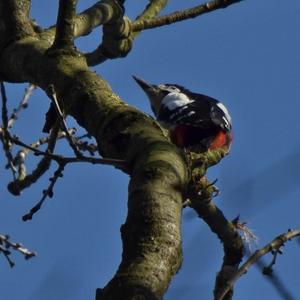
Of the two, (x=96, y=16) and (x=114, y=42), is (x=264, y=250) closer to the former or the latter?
(x=96, y=16)

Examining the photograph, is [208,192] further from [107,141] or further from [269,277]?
[269,277]

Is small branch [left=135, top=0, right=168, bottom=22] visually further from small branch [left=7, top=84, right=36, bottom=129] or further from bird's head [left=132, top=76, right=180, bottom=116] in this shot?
bird's head [left=132, top=76, right=180, bottom=116]

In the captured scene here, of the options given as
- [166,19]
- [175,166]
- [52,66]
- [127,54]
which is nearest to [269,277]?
[175,166]

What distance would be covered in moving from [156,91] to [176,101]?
3.94 ft

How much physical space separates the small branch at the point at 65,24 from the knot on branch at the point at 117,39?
1058mm

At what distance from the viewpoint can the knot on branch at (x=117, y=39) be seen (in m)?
4.01

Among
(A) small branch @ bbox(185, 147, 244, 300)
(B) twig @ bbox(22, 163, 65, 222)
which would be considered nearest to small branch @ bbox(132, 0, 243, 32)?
(A) small branch @ bbox(185, 147, 244, 300)

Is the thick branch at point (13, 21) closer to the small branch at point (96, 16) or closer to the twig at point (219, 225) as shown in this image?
the small branch at point (96, 16)

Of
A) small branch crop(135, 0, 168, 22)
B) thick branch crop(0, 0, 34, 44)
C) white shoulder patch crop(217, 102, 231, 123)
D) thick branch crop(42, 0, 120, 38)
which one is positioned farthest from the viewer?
white shoulder patch crop(217, 102, 231, 123)

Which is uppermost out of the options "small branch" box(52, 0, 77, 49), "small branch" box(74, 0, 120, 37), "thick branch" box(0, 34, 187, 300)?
"small branch" box(74, 0, 120, 37)

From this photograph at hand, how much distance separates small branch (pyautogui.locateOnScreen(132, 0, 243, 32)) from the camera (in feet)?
11.8

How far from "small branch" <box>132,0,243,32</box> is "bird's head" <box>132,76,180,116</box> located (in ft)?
9.35

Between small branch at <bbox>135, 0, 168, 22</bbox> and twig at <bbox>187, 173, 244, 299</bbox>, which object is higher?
small branch at <bbox>135, 0, 168, 22</bbox>

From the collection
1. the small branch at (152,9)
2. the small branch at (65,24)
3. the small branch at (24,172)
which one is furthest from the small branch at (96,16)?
the small branch at (65,24)
